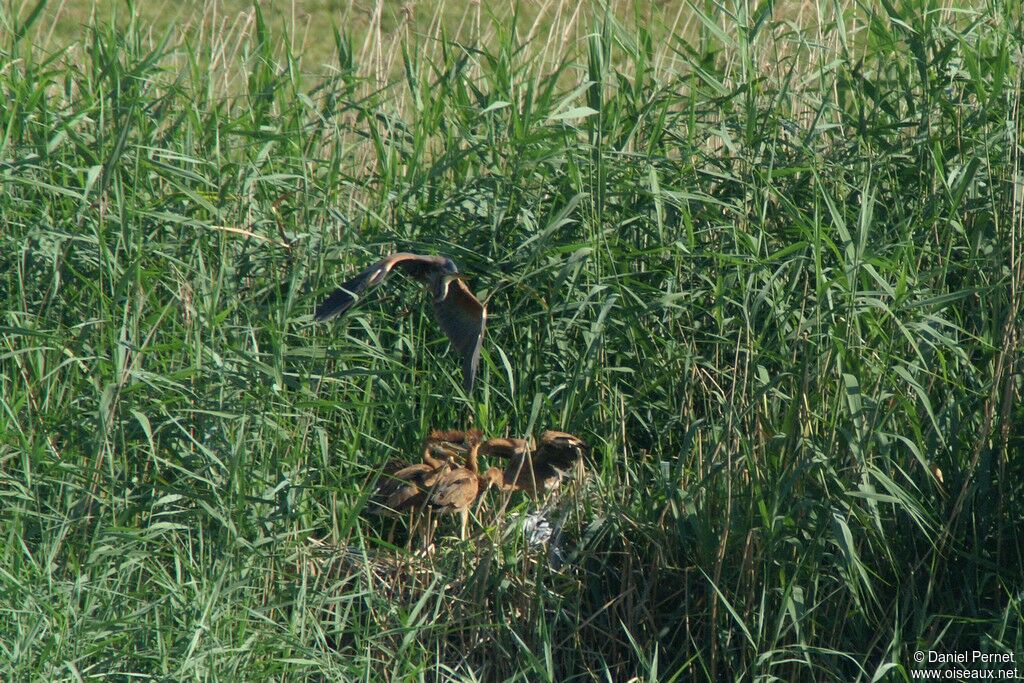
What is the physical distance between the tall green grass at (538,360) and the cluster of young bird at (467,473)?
99 mm

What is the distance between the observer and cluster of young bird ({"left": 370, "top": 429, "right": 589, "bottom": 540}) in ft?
10.1

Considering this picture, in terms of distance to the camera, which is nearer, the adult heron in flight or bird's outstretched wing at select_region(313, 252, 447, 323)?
bird's outstretched wing at select_region(313, 252, 447, 323)

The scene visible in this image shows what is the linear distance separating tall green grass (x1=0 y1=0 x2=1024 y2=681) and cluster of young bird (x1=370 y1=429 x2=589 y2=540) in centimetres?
10

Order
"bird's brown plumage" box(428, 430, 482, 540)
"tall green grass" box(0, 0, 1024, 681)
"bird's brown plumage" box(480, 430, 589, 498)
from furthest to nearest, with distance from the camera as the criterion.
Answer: "bird's brown plumage" box(480, 430, 589, 498)
"bird's brown plumage" box(428, 430, 482, 540)
"tall green grass" box(0, 0, 1024, 681)

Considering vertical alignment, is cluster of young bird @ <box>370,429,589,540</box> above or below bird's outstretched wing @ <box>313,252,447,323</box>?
below

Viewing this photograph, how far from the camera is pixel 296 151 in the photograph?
3922 mm

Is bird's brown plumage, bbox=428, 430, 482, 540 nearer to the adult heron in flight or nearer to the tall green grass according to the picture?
the tall green grass

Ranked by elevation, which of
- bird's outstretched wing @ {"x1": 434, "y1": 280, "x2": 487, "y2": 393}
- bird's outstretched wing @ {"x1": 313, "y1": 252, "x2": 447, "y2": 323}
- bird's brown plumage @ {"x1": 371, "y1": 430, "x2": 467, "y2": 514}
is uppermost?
bird's outstretched wing @ {"x1": 313, "y1": 252, "x2": 447, "y2": 323}

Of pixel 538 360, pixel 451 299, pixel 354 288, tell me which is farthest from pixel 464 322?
pixel 538 360

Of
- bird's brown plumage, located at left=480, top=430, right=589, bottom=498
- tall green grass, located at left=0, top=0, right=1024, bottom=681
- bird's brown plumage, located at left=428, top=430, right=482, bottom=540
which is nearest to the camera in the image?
tall green grass, located at left=0, top=0, right=1024, bottom=681

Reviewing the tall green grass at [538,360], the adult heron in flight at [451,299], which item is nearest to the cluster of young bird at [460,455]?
the adult heron in flight at [451,299]

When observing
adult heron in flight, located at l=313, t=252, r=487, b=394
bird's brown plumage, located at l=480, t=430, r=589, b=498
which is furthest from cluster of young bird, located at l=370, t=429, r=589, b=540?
adult heron in flight, located at l=313, t=252, r=487, b=394

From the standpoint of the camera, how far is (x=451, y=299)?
3213 mm

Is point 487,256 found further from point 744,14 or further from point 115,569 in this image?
point 115,569
